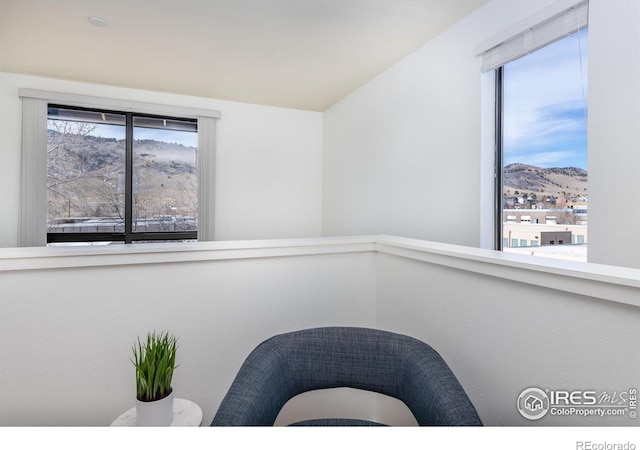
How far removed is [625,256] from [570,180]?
1.75ft

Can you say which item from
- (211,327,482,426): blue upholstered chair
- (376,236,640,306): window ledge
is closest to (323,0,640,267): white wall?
(376,236,640,306): window ledge

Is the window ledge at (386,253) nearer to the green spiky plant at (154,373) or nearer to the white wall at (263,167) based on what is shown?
the green spiky plant at (154,373)

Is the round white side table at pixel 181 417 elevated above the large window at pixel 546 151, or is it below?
below

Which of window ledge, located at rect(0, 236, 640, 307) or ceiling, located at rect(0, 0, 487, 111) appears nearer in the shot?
window ledge, located at rect(0, 236, 640, 307)

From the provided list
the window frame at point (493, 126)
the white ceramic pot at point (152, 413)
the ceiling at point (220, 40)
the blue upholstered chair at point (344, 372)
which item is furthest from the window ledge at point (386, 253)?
the ceiling at point (220, 40)

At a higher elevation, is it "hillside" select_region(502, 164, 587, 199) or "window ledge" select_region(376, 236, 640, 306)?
"hillside" select_region(502, 164, 587, 199)

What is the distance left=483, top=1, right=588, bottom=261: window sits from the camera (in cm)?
178

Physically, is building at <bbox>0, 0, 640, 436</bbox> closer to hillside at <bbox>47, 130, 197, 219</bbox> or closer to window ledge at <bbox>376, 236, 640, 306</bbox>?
window ledge at <bbox>376, 236, 640, 306</bbox>

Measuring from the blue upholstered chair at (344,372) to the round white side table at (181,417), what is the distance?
0.30 metres

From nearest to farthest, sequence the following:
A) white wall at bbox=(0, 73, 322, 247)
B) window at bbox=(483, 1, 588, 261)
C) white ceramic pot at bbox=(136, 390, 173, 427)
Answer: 1. white ceramic pot at bbox=(136, 390, 173, 427)
2. window at bbox=(483, 1, 588, 261)
3. white wall at bbox=(0, 73, 322, 247)

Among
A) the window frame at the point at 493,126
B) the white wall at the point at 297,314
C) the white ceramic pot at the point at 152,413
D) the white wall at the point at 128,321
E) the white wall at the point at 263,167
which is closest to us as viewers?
the white wall at the point at 297,314

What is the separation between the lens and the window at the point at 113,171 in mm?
3473

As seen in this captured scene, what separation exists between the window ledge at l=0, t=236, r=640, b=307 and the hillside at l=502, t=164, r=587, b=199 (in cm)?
102

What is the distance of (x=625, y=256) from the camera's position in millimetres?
1483
